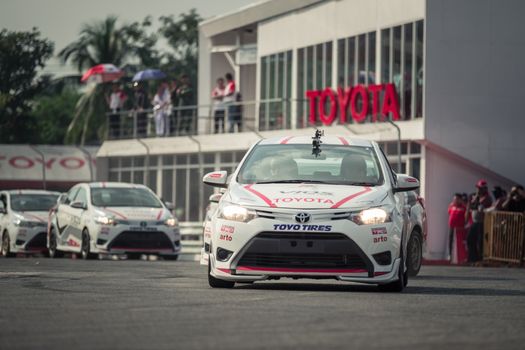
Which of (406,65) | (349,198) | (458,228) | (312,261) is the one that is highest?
(406,65)

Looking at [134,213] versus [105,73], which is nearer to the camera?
[134,213]

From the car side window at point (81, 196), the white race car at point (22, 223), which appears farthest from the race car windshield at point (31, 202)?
the car side window at point (81, 196)

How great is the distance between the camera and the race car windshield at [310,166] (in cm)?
1564

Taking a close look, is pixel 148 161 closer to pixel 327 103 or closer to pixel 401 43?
pixel 327 103

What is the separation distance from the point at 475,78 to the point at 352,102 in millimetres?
4615

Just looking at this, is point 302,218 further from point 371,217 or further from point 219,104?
point 219,104

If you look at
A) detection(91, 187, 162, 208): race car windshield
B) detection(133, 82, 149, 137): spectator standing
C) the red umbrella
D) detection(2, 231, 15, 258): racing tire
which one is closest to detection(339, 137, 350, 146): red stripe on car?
detection(91, 187, 162, 208): race car windshield

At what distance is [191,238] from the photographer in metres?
45.7

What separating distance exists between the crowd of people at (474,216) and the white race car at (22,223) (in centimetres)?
913

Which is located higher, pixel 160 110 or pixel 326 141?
pixel 160 110

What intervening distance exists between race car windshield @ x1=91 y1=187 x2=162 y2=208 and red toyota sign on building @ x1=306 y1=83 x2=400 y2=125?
10447mm

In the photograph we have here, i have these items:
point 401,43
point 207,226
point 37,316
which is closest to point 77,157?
point 401,43

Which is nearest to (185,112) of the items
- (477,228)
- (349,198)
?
(477,228)

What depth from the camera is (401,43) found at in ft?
131
